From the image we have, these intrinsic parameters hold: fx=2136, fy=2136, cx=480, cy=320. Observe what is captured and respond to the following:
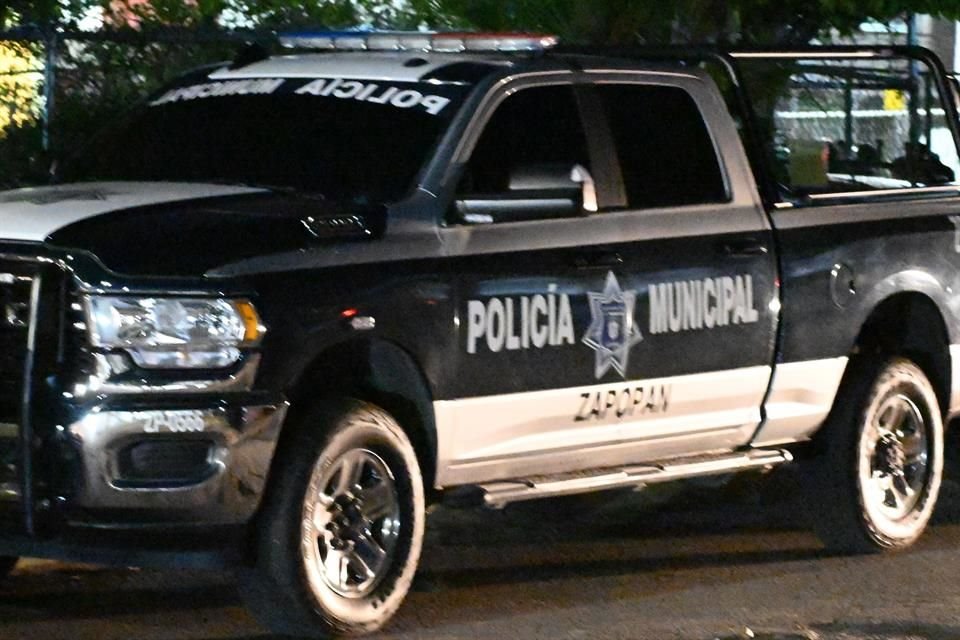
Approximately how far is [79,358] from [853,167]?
13.5ft

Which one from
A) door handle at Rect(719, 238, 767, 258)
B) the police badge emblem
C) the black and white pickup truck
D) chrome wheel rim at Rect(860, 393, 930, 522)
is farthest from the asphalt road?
door handle at Rect(719, 238, 767, 258)

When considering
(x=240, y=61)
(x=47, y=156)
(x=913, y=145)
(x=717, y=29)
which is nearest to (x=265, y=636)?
(x=240, y=61)

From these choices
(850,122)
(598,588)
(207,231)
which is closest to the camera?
(207,231)

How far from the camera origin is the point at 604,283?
7312 millimetres

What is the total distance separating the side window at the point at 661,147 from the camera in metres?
7.71

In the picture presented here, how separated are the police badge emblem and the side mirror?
0.33 m

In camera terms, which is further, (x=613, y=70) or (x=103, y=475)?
(x=613, y=70)

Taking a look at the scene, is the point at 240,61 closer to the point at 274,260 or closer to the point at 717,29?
the point at 274,260

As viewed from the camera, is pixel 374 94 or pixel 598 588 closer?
pixel 374 94

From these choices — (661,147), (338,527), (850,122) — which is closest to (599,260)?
(661,147)

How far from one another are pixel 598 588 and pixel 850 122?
2740mm

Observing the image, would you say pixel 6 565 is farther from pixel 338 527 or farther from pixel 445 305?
pixel 445 305

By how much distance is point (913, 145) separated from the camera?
30.6 ft

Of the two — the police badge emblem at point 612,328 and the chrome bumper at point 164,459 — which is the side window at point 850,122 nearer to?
the police badge emblem at point 612,328
